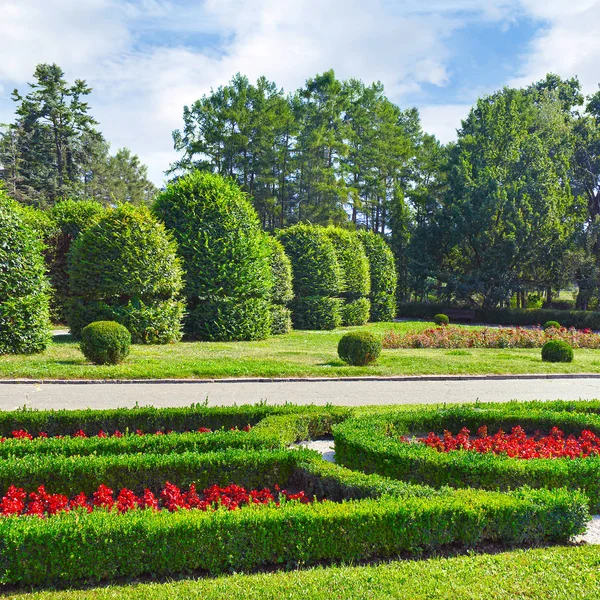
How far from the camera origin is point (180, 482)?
5.97 metres

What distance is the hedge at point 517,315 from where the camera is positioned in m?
35.0

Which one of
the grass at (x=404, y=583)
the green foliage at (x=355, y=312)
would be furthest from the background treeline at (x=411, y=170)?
the grass at (x=404, y=583)

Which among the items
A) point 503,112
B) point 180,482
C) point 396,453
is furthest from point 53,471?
point 503,112

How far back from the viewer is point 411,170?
56.6 m

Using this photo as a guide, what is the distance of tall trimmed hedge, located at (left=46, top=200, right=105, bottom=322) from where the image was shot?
2623cm

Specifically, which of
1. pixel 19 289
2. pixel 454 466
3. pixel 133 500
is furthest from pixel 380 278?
pixel 133 500

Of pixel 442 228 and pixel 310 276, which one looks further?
pixel 442 228

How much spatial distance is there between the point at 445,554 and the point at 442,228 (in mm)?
38989

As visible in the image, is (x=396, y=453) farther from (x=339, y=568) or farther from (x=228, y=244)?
(x=228, y=244)

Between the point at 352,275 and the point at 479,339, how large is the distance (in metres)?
11.2

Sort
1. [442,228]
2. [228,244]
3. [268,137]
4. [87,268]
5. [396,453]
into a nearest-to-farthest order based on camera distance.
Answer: [396,453], [87,268], [228,244], [442,228], [268,137]

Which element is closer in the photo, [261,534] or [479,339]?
[261,534]

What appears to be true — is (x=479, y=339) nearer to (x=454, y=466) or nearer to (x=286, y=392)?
(x=286, y=392)

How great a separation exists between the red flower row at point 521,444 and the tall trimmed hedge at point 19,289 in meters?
11.7
